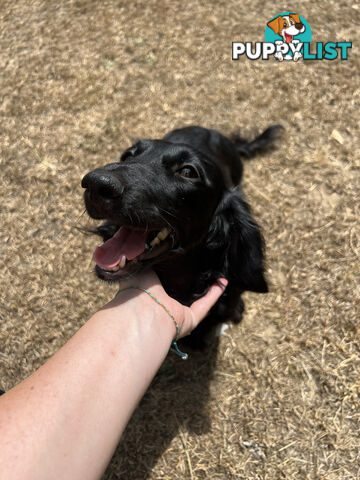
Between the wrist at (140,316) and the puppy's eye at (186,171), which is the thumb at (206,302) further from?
the puppy's eye at (186,171)

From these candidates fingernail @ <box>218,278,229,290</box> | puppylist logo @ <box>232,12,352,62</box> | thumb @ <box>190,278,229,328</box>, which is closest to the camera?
thumb @ <box>190,278,229,328</box>

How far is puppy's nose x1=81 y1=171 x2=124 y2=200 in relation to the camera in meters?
1.63

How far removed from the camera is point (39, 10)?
4.51 m

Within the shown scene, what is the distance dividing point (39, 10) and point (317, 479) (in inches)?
205

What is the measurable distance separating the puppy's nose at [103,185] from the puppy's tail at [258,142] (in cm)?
220

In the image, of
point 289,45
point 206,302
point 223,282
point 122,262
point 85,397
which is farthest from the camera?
point 289,45

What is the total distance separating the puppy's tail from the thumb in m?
1.61

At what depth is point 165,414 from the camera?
286 centimetres

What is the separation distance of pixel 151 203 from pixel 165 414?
1.73m

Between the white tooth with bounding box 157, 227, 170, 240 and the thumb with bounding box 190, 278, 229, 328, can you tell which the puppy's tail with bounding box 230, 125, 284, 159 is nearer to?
the thumb with bounding box 190, 278, 229, 328

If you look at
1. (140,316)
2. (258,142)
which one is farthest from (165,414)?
(258,142)

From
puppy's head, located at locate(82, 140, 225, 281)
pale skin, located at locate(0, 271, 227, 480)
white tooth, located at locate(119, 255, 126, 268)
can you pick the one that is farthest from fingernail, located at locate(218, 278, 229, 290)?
white tooth, located at locate(119, 255, 126, 268)

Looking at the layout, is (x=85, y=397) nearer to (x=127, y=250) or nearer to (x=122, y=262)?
(x=122, y=262)

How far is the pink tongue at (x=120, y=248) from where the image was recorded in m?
1.88
